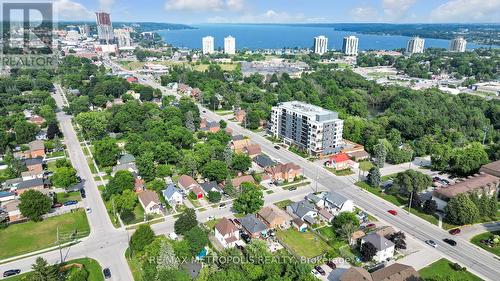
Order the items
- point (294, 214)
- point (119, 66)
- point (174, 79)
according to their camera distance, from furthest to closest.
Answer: point (119, 66) → point (174, 79) → point (294, 214)

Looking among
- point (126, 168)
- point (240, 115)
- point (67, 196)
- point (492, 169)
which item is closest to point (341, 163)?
point (492, 169)

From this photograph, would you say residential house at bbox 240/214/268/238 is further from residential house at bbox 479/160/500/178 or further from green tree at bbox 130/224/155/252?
residential house at bbox 479/160/500/178

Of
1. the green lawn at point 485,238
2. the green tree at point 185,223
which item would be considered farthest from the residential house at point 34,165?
the green lawn at point 485,238

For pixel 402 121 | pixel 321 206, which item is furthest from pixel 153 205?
pixel 402 121

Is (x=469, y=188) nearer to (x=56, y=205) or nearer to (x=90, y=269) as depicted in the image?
(x=90, y=269)

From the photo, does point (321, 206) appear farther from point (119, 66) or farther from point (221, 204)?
point (119, 66)

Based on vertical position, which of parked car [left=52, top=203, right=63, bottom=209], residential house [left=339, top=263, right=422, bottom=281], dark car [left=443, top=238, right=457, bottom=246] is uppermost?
residential house [left=339, top=263, right=422, bottom=281]

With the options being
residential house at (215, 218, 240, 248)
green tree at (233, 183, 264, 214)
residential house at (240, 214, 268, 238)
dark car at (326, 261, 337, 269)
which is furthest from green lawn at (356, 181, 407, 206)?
residential house at (215, 218, 240, 248)
